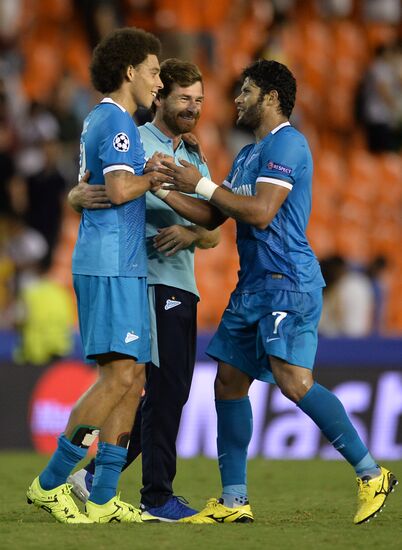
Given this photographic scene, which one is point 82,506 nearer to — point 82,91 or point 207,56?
point 82,91

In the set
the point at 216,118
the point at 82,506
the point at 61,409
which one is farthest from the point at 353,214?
the point at 82,506

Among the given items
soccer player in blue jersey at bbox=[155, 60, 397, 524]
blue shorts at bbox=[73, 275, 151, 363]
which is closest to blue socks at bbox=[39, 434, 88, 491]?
blue shorts at bbox=[73, 275, 151, 363]

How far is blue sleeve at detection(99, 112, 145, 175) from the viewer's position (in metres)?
5.65

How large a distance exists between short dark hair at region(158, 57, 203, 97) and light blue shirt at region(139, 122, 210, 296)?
237 mm

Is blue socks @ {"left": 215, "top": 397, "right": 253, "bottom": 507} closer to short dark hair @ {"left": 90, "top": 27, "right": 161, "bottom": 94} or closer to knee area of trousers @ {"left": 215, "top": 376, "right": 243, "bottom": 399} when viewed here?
knee area of trousers @ {"left": 215, "top": 376, "right": 243, "bottom": 399}

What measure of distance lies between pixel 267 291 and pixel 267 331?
20cm

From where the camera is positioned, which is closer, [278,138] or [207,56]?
[278,138]

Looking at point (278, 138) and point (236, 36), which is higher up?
point (236, 36)

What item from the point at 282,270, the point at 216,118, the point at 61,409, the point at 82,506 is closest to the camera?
the point at 282,270

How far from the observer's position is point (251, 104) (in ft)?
19.8

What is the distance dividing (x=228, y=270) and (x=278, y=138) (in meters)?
8.26

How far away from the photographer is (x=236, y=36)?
1672cm

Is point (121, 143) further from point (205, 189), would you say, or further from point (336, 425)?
point (336, 425)

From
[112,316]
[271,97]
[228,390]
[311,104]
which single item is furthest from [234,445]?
[311,104]
